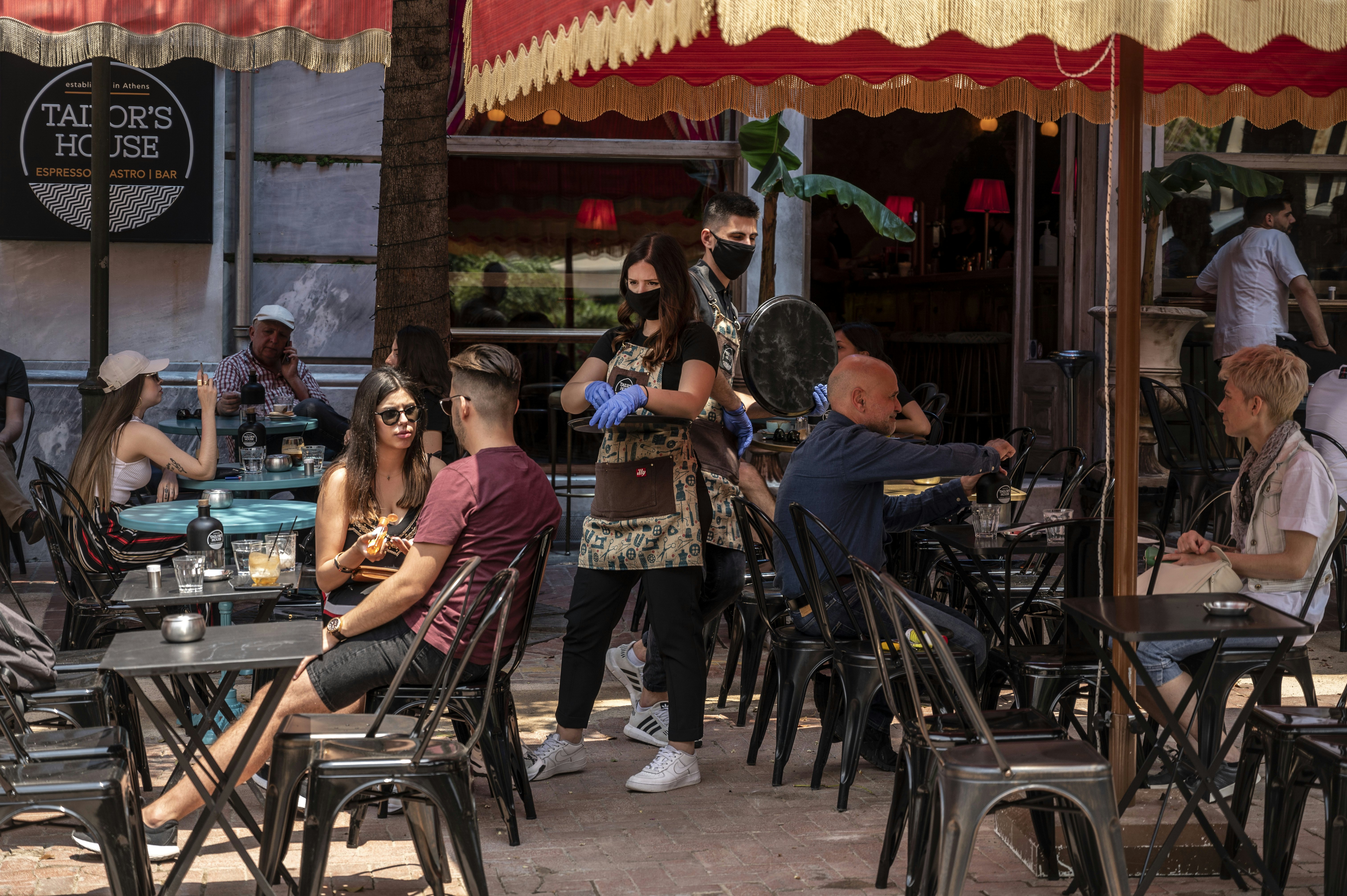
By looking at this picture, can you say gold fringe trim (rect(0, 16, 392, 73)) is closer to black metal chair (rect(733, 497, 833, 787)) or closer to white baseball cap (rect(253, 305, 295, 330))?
black metal chair (rect(733, 497, 833, 787))

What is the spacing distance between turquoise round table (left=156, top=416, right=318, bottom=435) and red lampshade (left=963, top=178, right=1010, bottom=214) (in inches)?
291

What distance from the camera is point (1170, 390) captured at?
8648 millimetres

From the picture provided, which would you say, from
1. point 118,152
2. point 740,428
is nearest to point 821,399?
point 740,428

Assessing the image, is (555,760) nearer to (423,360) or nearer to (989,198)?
(423,360)

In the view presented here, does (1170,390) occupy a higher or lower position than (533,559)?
higher

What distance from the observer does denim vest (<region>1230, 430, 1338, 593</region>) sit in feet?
14.1

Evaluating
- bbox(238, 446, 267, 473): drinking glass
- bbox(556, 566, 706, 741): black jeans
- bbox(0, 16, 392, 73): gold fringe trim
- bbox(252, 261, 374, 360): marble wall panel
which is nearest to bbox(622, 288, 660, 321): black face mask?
bbox(556, 566, 706, 741): black jeans

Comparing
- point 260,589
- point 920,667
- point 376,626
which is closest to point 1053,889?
point 920,667

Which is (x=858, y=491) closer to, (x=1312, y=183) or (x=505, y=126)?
(x=505, y=126)

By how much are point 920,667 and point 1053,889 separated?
2.79 ft

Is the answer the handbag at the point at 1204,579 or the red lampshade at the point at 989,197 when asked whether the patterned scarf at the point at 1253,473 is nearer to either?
the handbag at the point at 1204,579

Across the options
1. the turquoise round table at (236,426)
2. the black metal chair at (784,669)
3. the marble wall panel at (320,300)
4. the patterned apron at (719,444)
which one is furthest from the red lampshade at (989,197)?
the black metal chair at (784,669)

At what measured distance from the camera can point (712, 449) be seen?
526cm

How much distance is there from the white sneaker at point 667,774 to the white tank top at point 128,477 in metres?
3.05
